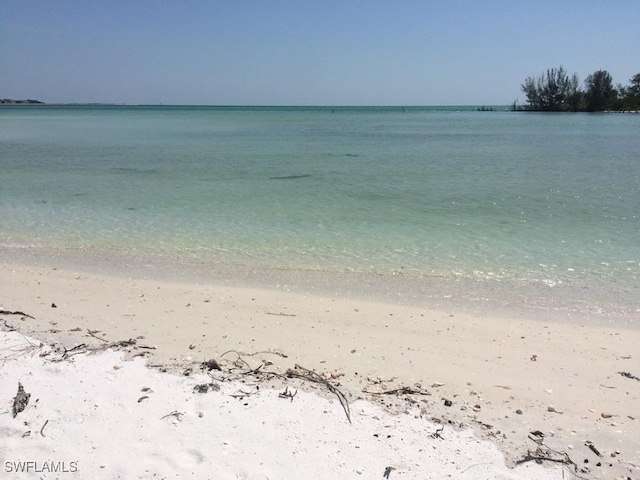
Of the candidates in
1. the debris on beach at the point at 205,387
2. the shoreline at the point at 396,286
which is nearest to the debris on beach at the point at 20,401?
the debris on beach at the point at 205,387

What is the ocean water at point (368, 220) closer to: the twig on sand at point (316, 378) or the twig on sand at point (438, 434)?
the twig on sand at point (316, 378)

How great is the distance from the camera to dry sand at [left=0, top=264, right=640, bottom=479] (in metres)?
2.89

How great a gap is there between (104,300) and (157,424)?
3000mm

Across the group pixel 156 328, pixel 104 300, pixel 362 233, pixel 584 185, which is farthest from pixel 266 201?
pixel 584 185

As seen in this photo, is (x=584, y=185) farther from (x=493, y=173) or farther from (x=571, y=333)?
(x=571, y=333)

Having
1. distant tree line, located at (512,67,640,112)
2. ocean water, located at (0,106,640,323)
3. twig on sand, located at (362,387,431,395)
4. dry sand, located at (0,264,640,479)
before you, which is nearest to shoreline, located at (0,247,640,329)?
ocean water, located at (0,106,640,323)

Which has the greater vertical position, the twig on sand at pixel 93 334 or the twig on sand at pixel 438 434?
the twig on sand at pixel 93 334

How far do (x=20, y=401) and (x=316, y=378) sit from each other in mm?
1892

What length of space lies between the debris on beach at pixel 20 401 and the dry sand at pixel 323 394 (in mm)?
46

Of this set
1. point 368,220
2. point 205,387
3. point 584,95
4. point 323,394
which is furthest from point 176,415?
point 584,95

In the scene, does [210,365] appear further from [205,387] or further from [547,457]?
[547,457]

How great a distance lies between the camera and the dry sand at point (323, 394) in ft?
9.48

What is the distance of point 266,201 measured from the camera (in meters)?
12.0

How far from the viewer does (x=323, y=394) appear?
3.57 m
